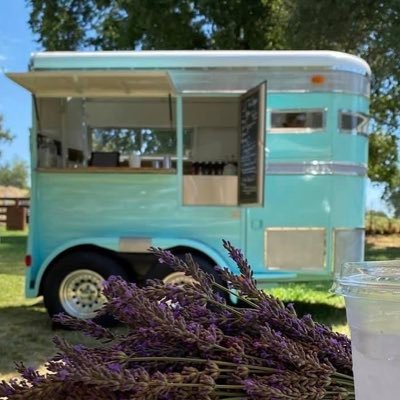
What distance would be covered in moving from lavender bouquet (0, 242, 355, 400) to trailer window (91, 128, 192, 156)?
5934mm

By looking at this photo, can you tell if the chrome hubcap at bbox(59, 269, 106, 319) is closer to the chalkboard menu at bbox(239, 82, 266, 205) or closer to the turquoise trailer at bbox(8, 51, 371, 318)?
the turquoise trailer at bbox(8, 51, 371, 318)

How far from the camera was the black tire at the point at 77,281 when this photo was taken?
5.61 meters

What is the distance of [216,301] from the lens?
1091 millimetres

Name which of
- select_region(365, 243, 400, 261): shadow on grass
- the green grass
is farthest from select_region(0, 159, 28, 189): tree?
the green grass

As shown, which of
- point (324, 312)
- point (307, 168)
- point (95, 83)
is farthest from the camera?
point (324, 312)

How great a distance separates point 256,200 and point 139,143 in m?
2.49

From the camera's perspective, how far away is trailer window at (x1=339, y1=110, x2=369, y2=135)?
5750 mm

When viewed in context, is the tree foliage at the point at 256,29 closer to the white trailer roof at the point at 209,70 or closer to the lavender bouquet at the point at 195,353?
the white trailer roof at the point at 209,70

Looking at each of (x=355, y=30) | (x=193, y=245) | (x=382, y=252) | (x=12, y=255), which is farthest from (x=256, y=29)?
(x=193, y=245)

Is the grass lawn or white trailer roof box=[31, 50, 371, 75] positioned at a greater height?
white trailer roof box=[31, 50, 371, 75]

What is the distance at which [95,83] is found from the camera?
600cm

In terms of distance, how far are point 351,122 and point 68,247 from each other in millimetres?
2978

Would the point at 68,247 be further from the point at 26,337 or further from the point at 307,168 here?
the point at 307,168

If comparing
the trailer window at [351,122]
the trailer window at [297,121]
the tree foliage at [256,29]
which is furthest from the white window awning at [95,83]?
the tree foliage at [256,29]
